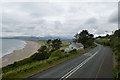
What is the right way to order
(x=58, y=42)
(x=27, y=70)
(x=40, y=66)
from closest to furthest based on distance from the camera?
(x=27, y=70)
(x=40, y=66)
(x=58, y=42)

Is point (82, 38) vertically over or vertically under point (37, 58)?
over

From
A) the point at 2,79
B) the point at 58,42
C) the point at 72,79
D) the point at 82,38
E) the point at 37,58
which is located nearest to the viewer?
the point at 2,79

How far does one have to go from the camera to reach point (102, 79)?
21016 mm

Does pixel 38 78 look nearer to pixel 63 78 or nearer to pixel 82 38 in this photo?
pixel 63 78

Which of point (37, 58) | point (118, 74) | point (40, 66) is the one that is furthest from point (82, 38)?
point (118, 74)

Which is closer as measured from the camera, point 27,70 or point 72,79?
point 72,79

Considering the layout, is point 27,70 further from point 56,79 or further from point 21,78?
point 56,79

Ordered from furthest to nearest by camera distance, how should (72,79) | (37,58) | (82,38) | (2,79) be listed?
(82,38)
(37,58)
(72,79)
(2,79)

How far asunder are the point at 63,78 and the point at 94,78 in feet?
11.3

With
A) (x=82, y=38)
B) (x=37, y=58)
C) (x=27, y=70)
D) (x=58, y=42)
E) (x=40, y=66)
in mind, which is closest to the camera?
(x=27, y=70)

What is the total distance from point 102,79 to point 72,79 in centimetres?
335

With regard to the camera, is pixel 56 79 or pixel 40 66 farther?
pixel 40 66

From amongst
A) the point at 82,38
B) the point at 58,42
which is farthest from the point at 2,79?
the point at 58,42

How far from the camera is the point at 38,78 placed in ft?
66.0
